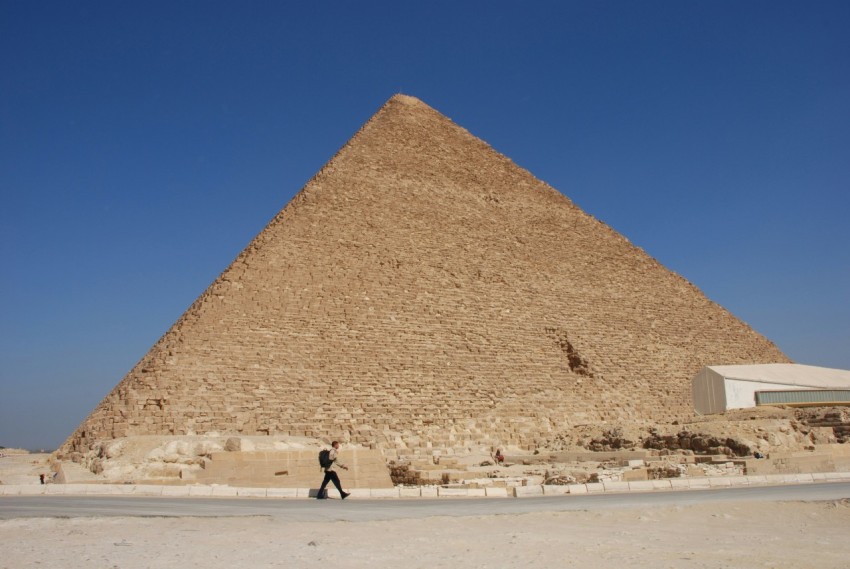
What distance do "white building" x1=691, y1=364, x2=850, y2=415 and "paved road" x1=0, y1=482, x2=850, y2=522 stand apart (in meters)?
11.6

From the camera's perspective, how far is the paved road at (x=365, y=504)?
629 centimetres

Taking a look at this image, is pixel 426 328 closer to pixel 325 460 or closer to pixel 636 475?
pixel 636 475

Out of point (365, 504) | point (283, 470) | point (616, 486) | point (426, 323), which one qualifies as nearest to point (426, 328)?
point (426, 323)

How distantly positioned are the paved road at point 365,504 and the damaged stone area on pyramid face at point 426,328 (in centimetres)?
343

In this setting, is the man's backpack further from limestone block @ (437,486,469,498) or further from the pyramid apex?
the pyramid apex

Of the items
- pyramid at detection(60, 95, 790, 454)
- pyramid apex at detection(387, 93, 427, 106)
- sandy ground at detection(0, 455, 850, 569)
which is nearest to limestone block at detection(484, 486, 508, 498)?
sandy ground at detection(0, 455, 850, 569)

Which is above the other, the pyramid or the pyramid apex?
the pyramid apex

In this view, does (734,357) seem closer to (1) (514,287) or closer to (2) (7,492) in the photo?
(1) (514,287)

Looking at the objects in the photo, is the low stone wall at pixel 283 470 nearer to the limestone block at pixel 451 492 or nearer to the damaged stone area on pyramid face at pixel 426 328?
the damaged stone area on pyramid face at pixel 426 328

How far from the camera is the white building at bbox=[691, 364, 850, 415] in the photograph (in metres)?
19.6

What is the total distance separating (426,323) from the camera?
753 inches

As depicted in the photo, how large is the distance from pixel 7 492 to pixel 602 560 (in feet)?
22.0

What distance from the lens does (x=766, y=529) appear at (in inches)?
233

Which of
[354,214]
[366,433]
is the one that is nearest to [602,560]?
[366,433]
